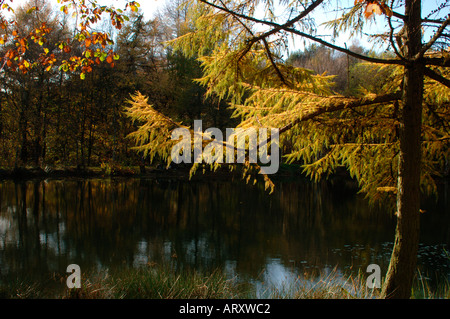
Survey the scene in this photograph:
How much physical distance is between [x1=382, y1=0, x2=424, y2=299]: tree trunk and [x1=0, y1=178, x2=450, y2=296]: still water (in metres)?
3.37

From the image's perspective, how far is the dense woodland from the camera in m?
19.0

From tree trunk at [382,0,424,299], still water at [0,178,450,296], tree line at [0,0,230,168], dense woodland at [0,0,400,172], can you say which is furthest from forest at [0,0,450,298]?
tree line at [0,0,230,168]

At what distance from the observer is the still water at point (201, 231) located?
7.90 m

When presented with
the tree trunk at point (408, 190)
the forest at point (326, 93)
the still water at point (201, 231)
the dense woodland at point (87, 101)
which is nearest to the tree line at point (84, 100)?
the dense woodland at point (87, 101)

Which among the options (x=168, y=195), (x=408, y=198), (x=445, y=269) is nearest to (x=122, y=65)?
Answer: (x=168, y=195)

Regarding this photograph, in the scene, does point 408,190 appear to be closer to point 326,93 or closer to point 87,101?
point 326,93

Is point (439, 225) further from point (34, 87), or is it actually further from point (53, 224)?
point (34, 87)

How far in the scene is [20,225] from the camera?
10648mm

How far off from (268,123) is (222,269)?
14.9 feet

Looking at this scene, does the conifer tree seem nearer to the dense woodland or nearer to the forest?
the forest

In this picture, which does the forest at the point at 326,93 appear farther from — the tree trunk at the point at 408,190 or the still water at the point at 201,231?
the still water at the point at 201,231

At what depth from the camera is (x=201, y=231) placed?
11008mm

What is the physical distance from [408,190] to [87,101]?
21345 millimetres

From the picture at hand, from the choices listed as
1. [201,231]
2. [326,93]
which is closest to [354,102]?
[326,93]
